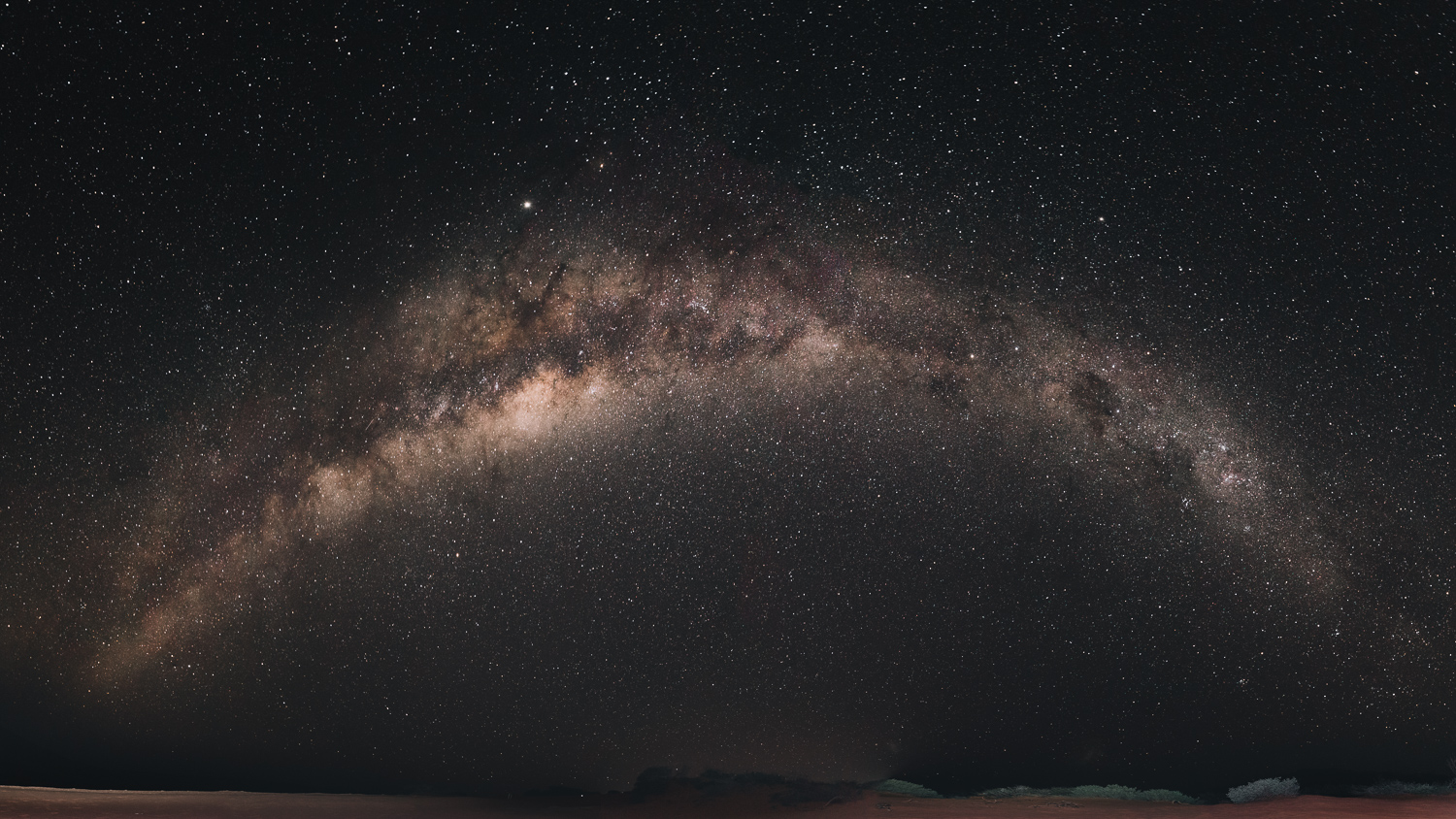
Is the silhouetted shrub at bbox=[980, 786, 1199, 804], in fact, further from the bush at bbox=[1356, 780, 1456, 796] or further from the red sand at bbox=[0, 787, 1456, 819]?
the bush at bbox=[1356, 780, 1456, 796]

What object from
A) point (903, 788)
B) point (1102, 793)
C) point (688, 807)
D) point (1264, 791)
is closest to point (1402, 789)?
point (1264, 791)

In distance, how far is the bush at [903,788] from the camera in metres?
9.94

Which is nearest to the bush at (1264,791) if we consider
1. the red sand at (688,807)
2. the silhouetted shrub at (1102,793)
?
the red sand at (688,807)

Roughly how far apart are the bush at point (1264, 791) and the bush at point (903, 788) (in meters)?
3.95

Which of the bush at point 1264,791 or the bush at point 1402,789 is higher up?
the bush at point 1402,789

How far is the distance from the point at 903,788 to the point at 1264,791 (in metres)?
4.70

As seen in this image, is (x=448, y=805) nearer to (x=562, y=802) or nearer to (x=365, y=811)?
(x=365, y=811)

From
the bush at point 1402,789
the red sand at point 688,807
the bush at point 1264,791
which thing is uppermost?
the bush at point 1402,789

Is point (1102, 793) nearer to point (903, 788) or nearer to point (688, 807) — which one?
point (903, 788)

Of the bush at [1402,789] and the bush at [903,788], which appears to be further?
the bush at [903,788]

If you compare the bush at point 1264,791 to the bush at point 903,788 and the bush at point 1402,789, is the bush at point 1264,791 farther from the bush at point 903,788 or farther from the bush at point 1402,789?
the bush at point 903,788

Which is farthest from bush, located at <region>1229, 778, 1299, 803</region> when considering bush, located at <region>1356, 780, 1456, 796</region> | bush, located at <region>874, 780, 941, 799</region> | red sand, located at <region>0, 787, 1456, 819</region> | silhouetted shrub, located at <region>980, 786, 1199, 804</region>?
bush, located at <region>874, 780, 941, 799</region>

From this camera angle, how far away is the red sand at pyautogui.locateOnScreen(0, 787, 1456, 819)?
29.2ft

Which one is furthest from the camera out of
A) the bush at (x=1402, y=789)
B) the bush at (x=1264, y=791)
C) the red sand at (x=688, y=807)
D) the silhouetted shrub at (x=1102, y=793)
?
the silhouetted shrub at (x=1102, y=793)
